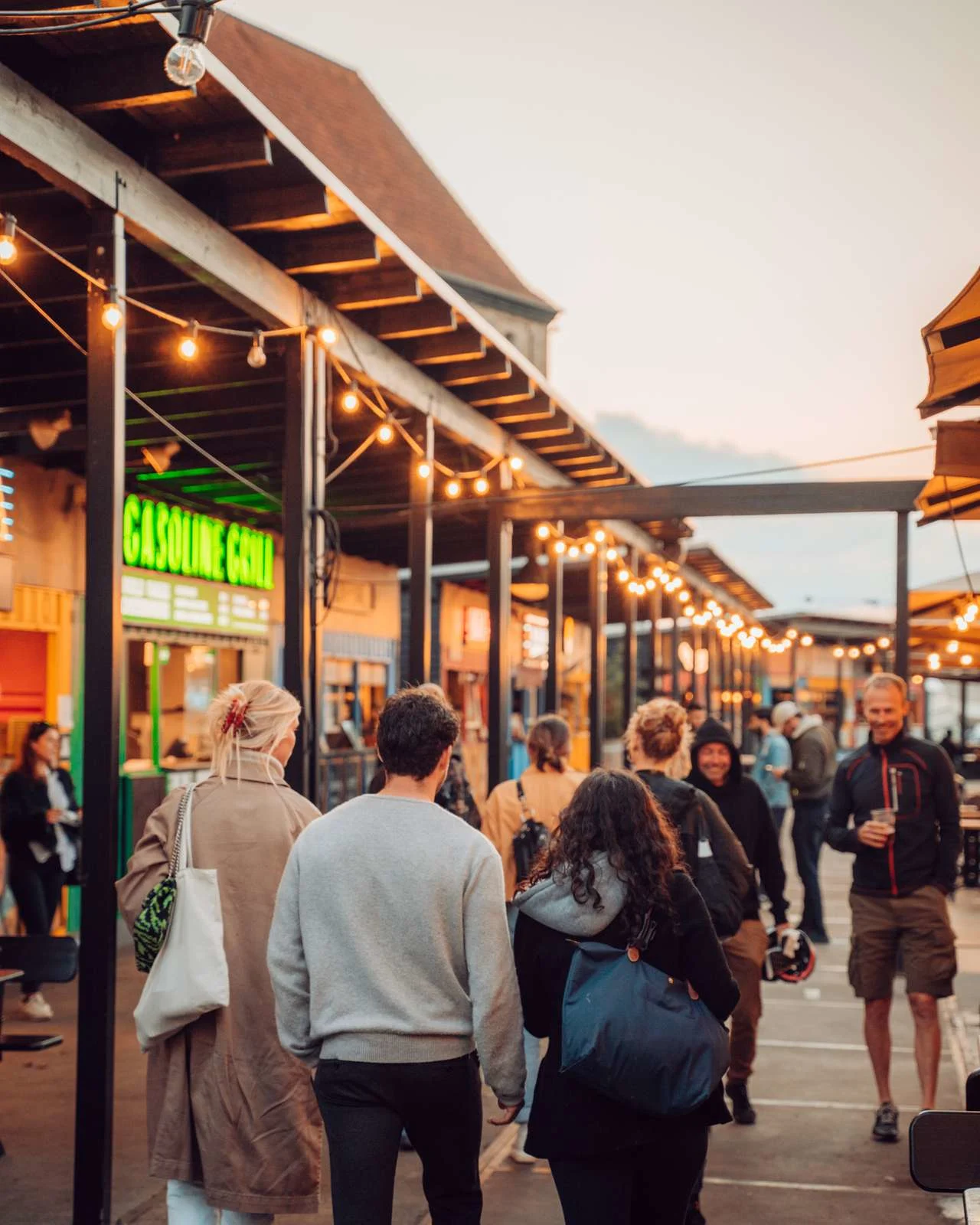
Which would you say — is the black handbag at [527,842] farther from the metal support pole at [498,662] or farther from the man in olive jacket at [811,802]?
the man in olive jacket at [811,802]

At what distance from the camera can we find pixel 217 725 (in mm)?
4129

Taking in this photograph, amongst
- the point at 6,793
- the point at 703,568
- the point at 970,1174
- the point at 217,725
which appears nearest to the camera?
the point at 970,1174

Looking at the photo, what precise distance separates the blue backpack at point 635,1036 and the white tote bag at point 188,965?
115 centimetres

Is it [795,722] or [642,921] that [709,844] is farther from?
[795,722]

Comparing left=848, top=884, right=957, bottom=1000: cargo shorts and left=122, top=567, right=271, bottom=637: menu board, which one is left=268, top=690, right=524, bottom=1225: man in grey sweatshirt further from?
left=122, top=567, right=271, bottom=637: menu board

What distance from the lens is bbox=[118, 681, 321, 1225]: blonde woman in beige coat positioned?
3.87 meters

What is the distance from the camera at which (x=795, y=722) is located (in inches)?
535

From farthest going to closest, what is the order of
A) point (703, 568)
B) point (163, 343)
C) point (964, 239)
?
point (703, 568), point (163, 343), point (964, 239)

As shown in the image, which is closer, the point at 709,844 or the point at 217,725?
the point at 217,725

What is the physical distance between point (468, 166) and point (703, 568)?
11900 mm

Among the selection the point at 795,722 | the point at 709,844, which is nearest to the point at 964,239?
the point at 709,844

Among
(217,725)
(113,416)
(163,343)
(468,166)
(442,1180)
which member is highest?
(468,166)

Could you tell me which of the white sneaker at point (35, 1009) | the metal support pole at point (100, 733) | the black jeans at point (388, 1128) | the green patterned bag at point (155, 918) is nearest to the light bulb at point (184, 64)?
the metal support pole at point (100, 733)

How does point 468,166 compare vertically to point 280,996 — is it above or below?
above
